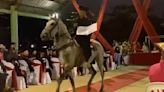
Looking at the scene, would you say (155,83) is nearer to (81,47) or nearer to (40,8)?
(81,47)

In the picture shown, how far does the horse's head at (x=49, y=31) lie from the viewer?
7.08m

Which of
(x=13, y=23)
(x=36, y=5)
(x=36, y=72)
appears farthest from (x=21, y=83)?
(x=36, y=5)

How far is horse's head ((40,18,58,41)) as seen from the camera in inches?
279

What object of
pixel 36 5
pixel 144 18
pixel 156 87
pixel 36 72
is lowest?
pixel 36 72

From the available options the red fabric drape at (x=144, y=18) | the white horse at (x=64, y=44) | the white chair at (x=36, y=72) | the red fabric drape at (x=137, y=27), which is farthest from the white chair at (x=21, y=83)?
the red fabric drape at (x=137, y=27)

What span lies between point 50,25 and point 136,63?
13753 mm

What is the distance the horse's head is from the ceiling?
10.8 m

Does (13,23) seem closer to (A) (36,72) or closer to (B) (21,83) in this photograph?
(A) (36,72)

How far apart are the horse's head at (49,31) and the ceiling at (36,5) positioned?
1083cm

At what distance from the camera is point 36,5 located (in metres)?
20.4

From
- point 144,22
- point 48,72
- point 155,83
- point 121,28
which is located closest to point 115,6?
point 121,28

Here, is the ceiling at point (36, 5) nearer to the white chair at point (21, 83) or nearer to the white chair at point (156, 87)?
the white chair at point (21, 83)

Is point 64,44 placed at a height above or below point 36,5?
below

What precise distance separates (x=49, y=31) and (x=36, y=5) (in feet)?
44.7
